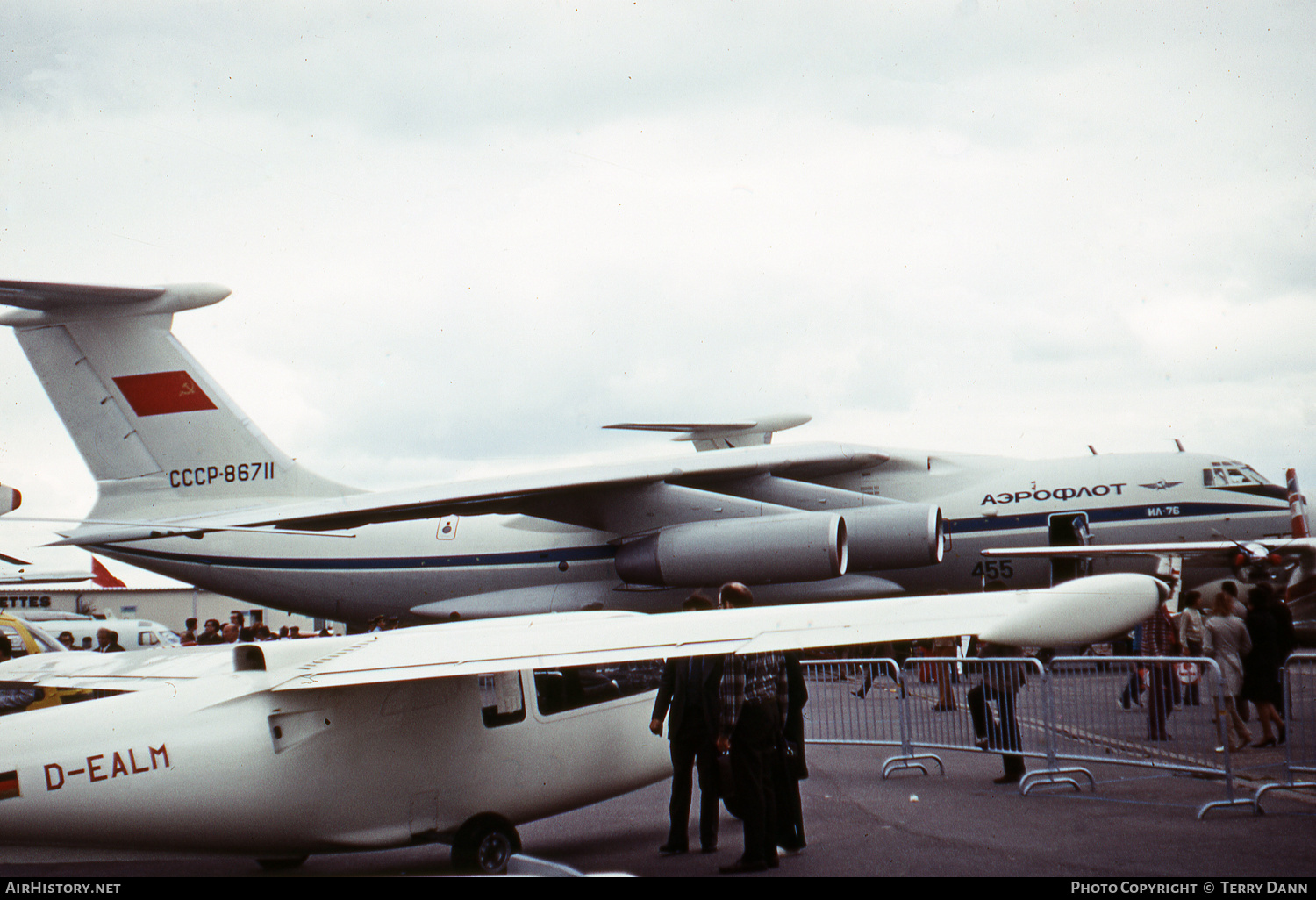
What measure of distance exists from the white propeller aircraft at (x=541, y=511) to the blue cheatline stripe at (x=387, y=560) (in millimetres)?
30

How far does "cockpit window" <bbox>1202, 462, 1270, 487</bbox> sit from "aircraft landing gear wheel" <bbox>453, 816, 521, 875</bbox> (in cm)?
1217

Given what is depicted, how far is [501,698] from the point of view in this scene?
18.0 feet

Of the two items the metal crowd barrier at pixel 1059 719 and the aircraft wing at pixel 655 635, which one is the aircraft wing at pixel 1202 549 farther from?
the aircraft wing at pixel 655 635

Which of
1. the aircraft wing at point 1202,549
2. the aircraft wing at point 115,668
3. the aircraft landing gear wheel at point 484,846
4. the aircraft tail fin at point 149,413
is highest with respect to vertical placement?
the aircraft tail fin at point 149,413

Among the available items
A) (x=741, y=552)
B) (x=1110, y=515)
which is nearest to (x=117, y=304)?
(x=741, y=552)

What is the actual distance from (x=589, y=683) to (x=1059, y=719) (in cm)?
502

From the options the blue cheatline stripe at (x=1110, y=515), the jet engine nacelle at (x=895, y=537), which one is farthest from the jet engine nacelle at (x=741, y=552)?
the blue cheatline stripe at (x=1110, y=515)

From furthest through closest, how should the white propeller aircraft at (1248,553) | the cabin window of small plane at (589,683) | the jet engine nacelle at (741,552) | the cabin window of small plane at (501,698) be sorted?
the jet engine nacelle at (741,552) → the white propeller aircraft at (1248,553) → the cabin window of small plane at (589,683) → the cabin window of small plane at (501,698)

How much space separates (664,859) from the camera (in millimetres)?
5750

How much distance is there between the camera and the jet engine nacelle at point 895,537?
13.5 metres

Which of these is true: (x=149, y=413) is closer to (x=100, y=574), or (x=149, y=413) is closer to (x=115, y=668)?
(x=115, y=668)

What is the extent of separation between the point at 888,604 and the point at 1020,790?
14.2 feet

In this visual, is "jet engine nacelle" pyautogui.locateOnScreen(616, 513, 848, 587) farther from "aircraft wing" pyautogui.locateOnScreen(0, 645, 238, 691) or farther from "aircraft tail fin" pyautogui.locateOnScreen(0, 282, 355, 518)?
"aircraft wing" pyautogui.locateOnScreen(0, 645, 238, 691)
